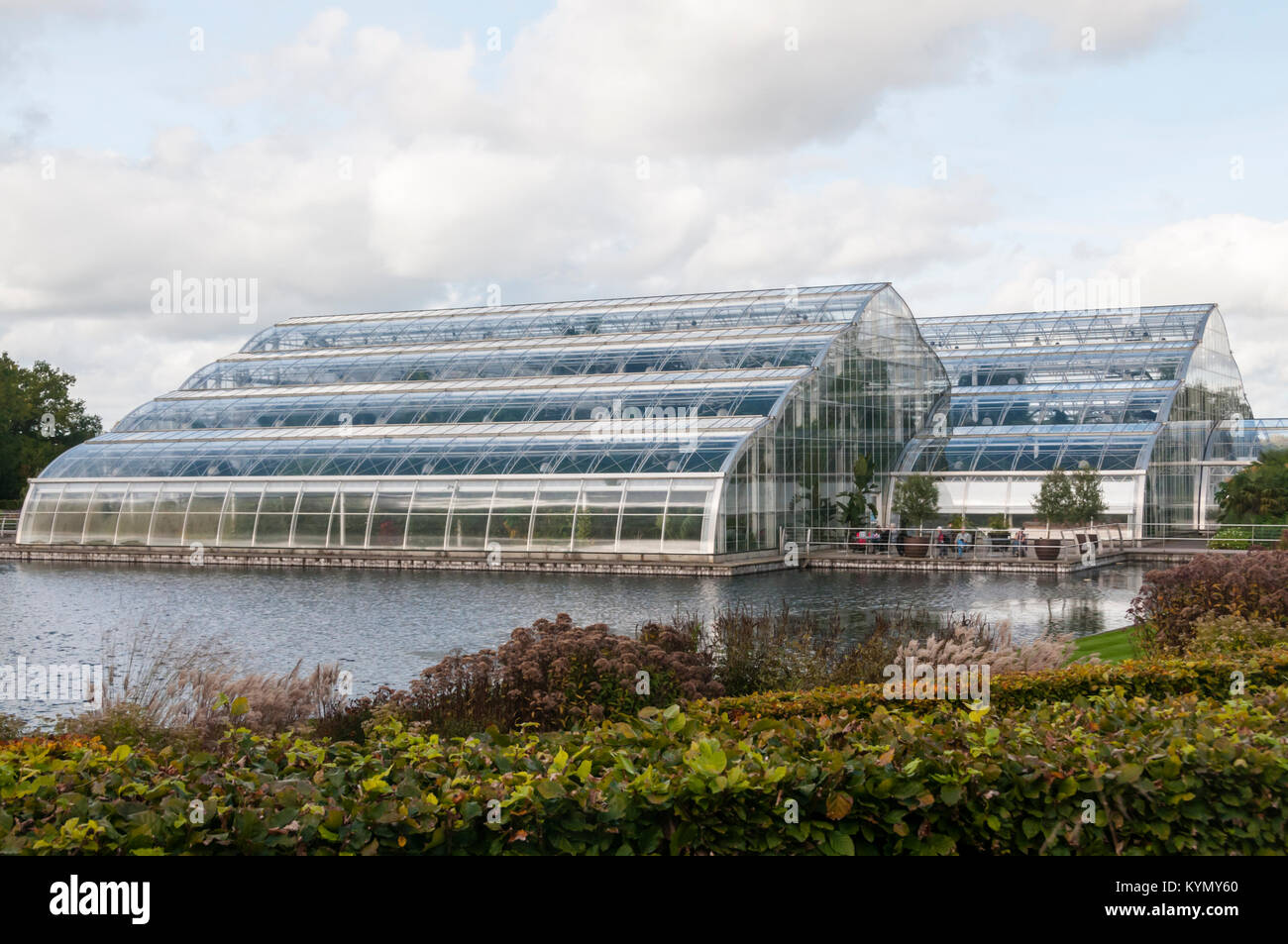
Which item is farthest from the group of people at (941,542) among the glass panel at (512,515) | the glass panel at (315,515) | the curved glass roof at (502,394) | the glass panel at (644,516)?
the glass panel at (315,515)

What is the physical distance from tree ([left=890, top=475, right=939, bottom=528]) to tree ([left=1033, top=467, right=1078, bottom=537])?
13.4 feet

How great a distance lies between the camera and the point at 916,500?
160 ft

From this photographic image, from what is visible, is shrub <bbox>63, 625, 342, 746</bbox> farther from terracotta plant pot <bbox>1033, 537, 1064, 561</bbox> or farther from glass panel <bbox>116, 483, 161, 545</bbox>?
glass panel <bbox>116, 483, 161, 545</bbox>

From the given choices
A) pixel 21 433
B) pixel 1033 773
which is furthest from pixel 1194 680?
pixel 21 433

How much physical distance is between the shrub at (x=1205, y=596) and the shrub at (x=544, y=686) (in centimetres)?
726

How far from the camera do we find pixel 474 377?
190 feet

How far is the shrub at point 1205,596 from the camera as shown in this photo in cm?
1755

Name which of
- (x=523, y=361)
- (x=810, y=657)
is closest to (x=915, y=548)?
(x=523, y=361)

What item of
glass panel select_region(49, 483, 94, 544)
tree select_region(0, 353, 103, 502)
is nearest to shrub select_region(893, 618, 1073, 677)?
glass panel select_region(49, 483, 94, 544)

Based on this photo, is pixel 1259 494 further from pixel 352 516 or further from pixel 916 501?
pixel 352 516

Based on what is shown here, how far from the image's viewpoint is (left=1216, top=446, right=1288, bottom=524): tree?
155 feet

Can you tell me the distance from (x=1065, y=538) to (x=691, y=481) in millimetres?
13264

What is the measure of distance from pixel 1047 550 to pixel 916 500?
21.4 ft
